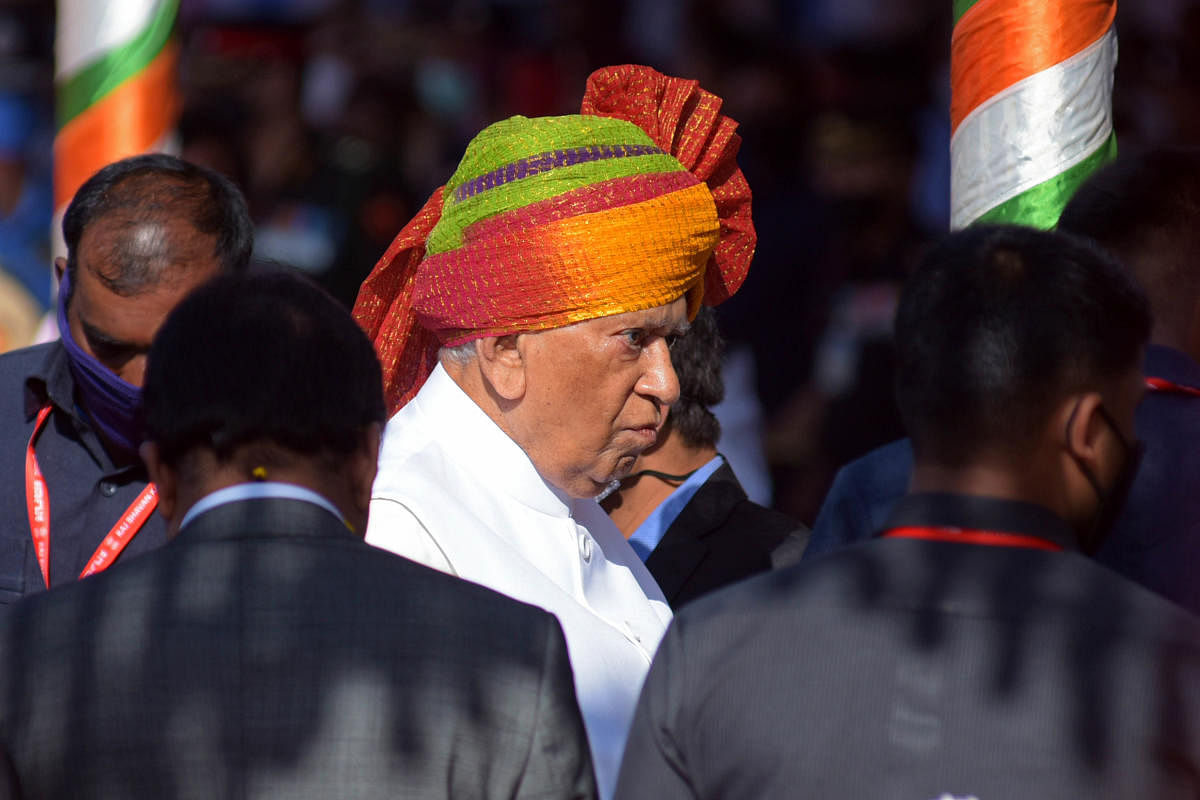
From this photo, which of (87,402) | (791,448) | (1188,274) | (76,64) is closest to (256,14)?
(791,448)

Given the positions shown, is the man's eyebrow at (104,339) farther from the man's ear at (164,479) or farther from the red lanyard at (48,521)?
the man's ear at (164,479)

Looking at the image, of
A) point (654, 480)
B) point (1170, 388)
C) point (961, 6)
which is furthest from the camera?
point (654, 480)

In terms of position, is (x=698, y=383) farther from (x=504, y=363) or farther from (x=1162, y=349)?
(x=1162, y=349)

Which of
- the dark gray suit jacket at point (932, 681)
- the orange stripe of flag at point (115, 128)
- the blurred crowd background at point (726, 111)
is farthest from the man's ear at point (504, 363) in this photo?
the blurred crowd background at point (726, 111)

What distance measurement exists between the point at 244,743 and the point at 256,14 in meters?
9.95

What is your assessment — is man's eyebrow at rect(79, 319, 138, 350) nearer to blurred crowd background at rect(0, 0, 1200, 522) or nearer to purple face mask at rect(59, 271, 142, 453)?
purple face mask at rect(59, 271, 142, 453)

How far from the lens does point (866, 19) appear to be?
28.3 feet

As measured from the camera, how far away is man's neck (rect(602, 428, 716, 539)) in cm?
406

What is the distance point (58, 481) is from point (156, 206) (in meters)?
0.65

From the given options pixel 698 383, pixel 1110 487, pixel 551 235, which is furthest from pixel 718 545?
pixel 1110 487

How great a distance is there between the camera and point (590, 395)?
3.17 metres

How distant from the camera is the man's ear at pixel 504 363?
316cm

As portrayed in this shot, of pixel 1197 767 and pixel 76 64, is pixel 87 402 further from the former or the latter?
pixel 1197 767

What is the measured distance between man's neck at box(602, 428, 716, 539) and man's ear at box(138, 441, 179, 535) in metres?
1.92
